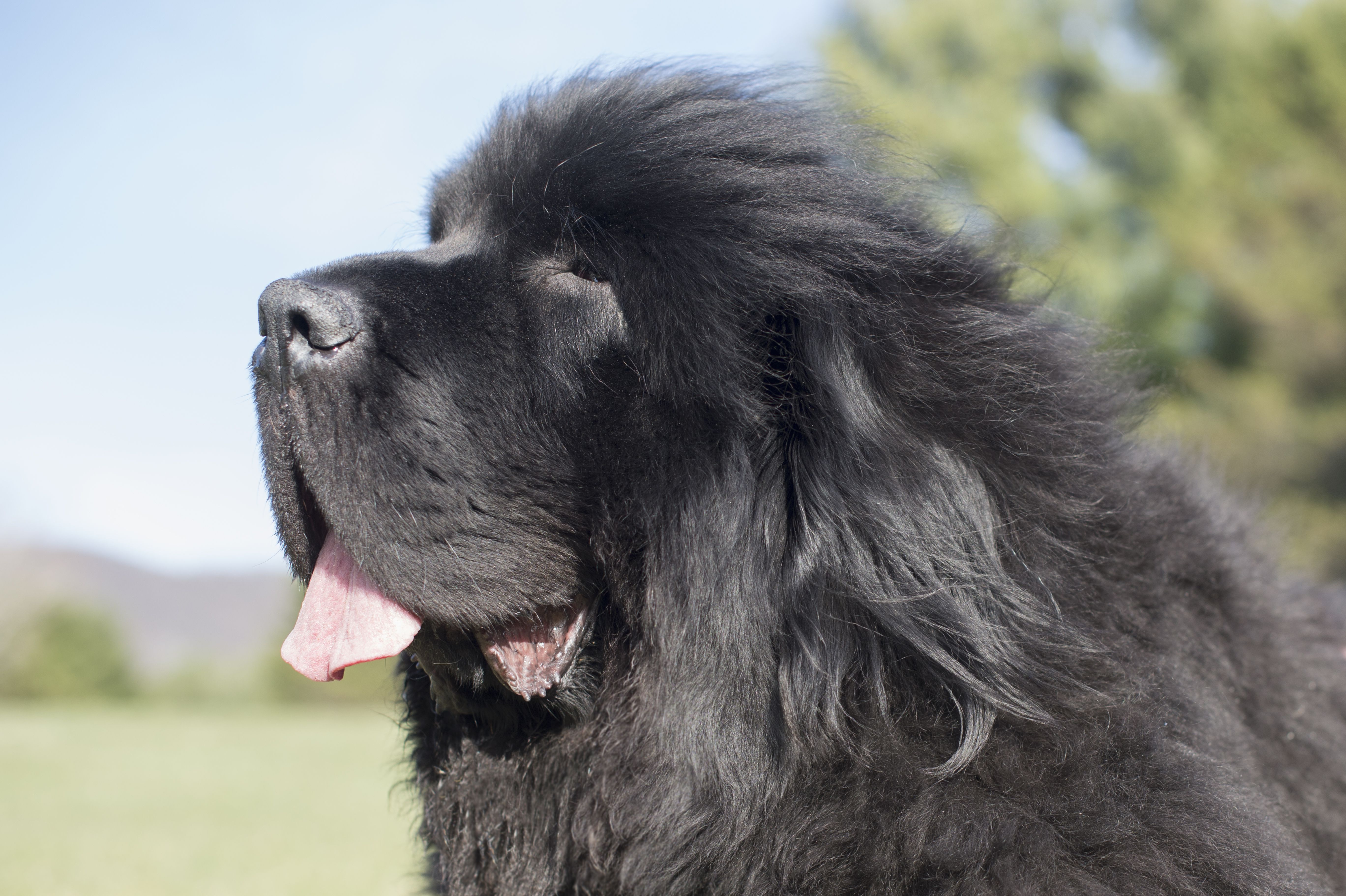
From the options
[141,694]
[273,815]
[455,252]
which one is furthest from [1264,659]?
[141,694]

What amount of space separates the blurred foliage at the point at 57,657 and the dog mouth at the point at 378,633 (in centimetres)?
3084

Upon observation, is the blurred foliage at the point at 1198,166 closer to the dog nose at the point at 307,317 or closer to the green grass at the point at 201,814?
the green grass at the point at 201,814

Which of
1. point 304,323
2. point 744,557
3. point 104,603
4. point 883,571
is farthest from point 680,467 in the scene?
point 104,603

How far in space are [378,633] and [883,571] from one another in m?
0.93

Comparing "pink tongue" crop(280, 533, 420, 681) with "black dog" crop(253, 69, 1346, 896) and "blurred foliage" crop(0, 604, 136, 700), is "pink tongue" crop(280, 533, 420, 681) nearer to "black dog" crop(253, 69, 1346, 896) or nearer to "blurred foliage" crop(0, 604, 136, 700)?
"black dog" crop(253, 69, 1346, 896)

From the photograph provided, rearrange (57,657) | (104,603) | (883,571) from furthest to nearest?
(104,603)
(57,657)
(883,571)

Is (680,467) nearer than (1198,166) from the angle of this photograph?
Yes

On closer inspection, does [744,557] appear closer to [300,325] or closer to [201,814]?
[300,325]

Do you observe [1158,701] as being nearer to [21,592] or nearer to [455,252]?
[455,252]

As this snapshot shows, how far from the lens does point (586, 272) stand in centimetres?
204

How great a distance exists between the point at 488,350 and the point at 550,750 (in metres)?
0.80

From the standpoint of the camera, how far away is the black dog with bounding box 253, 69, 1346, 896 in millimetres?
1803

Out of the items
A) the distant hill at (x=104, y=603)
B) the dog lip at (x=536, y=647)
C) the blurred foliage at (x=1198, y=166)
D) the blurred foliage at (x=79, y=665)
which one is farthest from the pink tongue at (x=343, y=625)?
the blurred foliage at (x=79, y=665)

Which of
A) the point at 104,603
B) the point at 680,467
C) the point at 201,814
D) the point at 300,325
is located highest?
the point at 300,325
